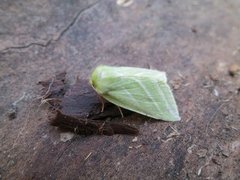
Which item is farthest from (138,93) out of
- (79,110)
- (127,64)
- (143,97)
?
(127,64)

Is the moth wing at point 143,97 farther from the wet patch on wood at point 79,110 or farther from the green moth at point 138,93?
the wet patch on wood at point 79,110

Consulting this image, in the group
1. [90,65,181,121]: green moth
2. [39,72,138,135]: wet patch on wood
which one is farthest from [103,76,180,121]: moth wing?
[39,72,138,135]: wet patch on wood

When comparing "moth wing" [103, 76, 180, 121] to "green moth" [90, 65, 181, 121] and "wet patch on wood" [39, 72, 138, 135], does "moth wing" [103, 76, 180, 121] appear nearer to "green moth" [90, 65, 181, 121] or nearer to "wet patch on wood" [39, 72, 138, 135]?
"green moth" [90, 65, 181, 121]

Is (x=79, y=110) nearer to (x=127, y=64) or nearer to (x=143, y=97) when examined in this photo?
(x=143, y=97)

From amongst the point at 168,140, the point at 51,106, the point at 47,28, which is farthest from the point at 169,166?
the point at 47,28

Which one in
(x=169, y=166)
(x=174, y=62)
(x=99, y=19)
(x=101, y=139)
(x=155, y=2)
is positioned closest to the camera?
(x=169, y=166)

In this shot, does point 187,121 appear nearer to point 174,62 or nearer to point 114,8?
point 174,62
